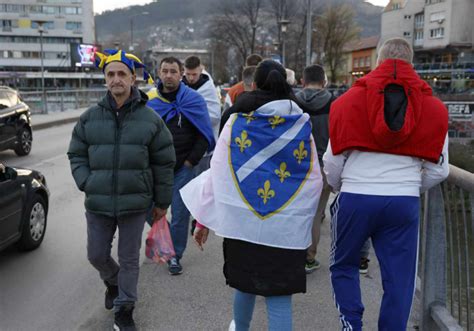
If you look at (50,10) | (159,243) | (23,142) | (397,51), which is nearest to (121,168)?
(159,243)

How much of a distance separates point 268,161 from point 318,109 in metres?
2.08

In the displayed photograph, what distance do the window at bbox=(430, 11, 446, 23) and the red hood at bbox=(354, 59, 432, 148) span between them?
61.8m

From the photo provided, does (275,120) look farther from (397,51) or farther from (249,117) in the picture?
(397,51)

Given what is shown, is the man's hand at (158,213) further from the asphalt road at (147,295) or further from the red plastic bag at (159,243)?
the asphalt road at (147,295)

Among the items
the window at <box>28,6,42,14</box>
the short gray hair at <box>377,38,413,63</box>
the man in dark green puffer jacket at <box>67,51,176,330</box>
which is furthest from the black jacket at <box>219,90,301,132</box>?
the window at <box>28,6,42,14</box>

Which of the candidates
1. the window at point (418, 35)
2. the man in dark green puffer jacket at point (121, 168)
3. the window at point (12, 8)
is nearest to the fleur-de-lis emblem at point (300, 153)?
the man in dark green puffer jacket at point (121, 168)

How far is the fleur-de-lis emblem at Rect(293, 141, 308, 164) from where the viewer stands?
2.93 metres

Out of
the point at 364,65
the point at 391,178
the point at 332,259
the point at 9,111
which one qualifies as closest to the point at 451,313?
the point at 332,259

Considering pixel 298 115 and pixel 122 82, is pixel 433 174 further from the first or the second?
pixel 122 82

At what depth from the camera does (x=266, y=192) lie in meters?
2.89

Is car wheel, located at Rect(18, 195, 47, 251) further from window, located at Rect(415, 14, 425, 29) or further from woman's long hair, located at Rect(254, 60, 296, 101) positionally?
window, located at Rect(415, 14, 425, 29)

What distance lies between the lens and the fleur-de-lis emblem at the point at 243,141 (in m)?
2.93

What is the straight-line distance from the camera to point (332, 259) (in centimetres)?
325

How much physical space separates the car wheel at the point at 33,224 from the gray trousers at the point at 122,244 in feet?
6.75
